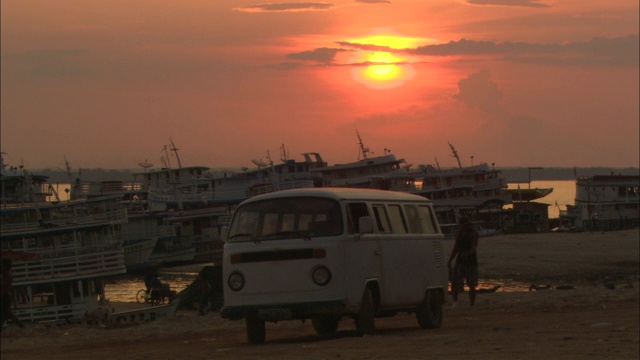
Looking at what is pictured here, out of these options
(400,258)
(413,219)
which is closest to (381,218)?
(400,258)

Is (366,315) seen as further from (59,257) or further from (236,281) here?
(59,257)

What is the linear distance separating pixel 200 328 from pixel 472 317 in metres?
5.41

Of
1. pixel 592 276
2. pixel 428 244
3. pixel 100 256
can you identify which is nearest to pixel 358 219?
pixel 428 244

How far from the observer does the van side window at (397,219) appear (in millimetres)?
15781

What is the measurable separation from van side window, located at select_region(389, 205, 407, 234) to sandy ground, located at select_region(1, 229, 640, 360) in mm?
1655

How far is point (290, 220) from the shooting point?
1434 centimetres

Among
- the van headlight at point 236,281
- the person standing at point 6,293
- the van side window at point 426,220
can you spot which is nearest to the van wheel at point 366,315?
the van headlight at point 236,281

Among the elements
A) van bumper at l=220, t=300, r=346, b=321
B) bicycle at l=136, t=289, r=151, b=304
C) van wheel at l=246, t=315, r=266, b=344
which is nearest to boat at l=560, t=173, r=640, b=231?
bicycle at l=136, t=289, r=151, b=304

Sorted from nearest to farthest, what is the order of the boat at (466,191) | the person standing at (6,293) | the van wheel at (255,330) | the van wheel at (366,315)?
the person standing at (6,293), the van wheel at (366,315), the van wheel at (255,330), the boat at (466,191)

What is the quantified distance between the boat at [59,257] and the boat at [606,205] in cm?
6271

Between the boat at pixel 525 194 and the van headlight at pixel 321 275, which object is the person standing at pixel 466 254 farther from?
the boat at pixel 525 194

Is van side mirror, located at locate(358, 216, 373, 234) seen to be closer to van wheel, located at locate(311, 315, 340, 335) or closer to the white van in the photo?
the white van

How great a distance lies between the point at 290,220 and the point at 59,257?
26.8 m

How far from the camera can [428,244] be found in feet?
55.2
